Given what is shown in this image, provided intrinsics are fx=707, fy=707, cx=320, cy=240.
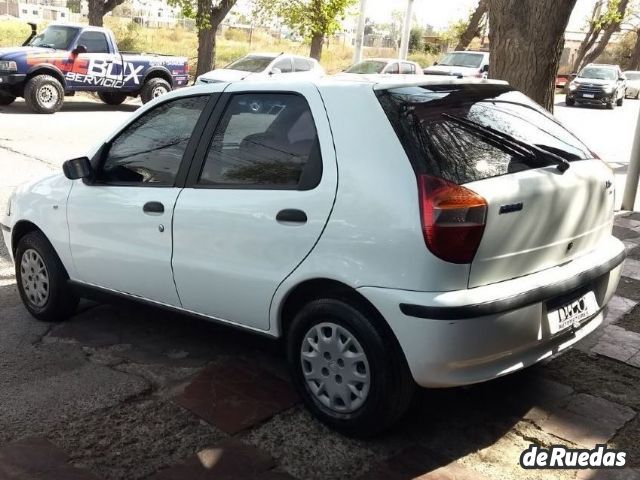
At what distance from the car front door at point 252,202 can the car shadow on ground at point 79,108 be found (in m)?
13.1

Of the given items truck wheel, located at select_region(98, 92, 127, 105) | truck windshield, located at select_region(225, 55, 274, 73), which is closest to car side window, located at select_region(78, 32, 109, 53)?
truck wheel, located at select_region(98, 92, 127, 105)

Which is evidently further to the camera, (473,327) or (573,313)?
(573,313)

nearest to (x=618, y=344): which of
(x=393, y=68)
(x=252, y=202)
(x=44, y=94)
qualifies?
(x=252, y=202)

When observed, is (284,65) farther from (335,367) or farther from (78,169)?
(335,367)

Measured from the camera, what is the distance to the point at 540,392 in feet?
12.1

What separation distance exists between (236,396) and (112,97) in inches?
622

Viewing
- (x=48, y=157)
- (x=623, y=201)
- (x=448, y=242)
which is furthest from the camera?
(x=48, y=157)

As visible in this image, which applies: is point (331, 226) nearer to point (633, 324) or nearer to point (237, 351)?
point (237, 351)

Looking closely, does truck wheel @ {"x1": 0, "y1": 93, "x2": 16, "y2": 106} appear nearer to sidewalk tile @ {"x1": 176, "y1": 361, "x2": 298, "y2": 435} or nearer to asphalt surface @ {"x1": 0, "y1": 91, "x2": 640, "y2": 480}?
asphalt surface @ {"x1": 0, "y1": 91, "x2": 640, "y2": 480}

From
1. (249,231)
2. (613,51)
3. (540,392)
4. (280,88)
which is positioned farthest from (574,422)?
(613,51)

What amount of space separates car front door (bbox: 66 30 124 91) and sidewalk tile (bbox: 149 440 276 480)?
550 inches

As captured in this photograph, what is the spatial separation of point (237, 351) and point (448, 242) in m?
1.77

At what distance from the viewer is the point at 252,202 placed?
10.9 feet

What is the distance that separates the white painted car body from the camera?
9.24ft
